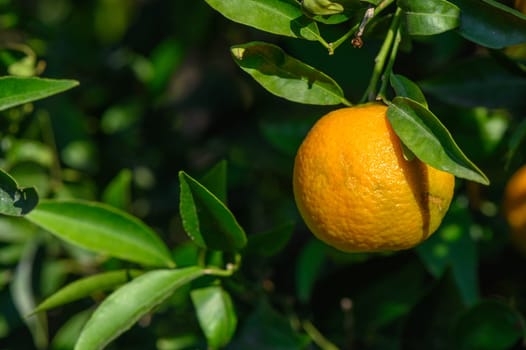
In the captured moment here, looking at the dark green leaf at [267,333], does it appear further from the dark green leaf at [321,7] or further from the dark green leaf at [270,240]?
the dark green leaf at [321,7]

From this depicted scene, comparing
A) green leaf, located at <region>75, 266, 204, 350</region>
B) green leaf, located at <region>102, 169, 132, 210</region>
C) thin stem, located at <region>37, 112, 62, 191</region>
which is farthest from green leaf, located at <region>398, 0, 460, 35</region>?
thin stem, located at <region>37, 112, 62, 191</region>

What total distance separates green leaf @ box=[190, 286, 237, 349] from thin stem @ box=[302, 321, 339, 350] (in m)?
0.23

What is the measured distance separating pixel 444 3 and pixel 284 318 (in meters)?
0.54

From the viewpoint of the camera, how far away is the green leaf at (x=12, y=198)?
0.98 m

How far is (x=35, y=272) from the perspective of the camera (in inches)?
59.8

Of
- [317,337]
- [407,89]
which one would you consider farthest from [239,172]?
[407,89]

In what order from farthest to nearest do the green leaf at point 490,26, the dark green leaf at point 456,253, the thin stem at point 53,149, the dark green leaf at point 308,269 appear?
the thin stem at point 53,149 → the dark green leaf at point 308,269 → the dark green leaf at point 456,253 → the green leaf at point 490,26

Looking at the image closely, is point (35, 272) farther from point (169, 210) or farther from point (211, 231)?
point (211, 231)

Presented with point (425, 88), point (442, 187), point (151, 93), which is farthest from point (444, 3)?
point (151, 93)

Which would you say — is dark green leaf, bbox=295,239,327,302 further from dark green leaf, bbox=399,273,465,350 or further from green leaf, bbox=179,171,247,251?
green leaf, bbox=179,171,247,251

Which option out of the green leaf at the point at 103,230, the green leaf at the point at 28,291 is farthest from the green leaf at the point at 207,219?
the green leaf at the point at 28,291

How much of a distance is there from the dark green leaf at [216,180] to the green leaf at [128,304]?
106 mm

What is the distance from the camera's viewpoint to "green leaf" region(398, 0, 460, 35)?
3.00ft

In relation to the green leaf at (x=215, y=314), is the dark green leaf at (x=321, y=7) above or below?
above
